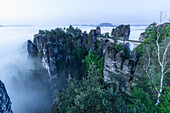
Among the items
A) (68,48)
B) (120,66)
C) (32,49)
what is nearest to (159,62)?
(120,66)

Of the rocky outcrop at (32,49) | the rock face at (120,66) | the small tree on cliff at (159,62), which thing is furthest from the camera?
the rocky outcrop at (32,49)

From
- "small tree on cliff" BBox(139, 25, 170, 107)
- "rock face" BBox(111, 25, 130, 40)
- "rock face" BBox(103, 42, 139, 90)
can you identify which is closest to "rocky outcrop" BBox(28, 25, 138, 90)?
"rock face" BBox(111, 25, 130, 40)

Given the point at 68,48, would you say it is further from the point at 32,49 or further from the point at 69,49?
the point at 32,49

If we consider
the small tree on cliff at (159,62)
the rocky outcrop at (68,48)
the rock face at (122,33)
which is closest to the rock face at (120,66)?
the small tree on cliff at (159,62)

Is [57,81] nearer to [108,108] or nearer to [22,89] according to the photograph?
[22,89]

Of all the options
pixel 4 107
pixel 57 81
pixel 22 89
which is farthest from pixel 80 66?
pixel 22 89

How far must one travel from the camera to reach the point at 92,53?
29938 millimetres

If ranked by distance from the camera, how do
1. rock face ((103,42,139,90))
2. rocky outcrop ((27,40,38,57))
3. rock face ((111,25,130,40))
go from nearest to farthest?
1. rock face ((103,42,139,90))
2. rock face ((111,25,130,40))
3. rocky outcrop ((27,40,38,57))

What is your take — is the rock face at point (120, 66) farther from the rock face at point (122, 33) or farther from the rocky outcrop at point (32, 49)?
the rocky outcrop at point (32, 49)

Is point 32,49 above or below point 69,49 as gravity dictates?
below

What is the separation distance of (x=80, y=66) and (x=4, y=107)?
25042mm

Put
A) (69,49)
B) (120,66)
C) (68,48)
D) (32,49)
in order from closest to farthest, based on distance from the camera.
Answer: (120,66), (69,49), (68,48), (32,49)

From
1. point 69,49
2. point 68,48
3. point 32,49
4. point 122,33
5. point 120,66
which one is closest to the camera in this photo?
point 120,66

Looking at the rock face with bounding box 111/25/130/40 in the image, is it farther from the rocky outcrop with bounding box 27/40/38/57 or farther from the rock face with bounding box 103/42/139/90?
the rocky outcrop with bounding box 27/40/38/57
